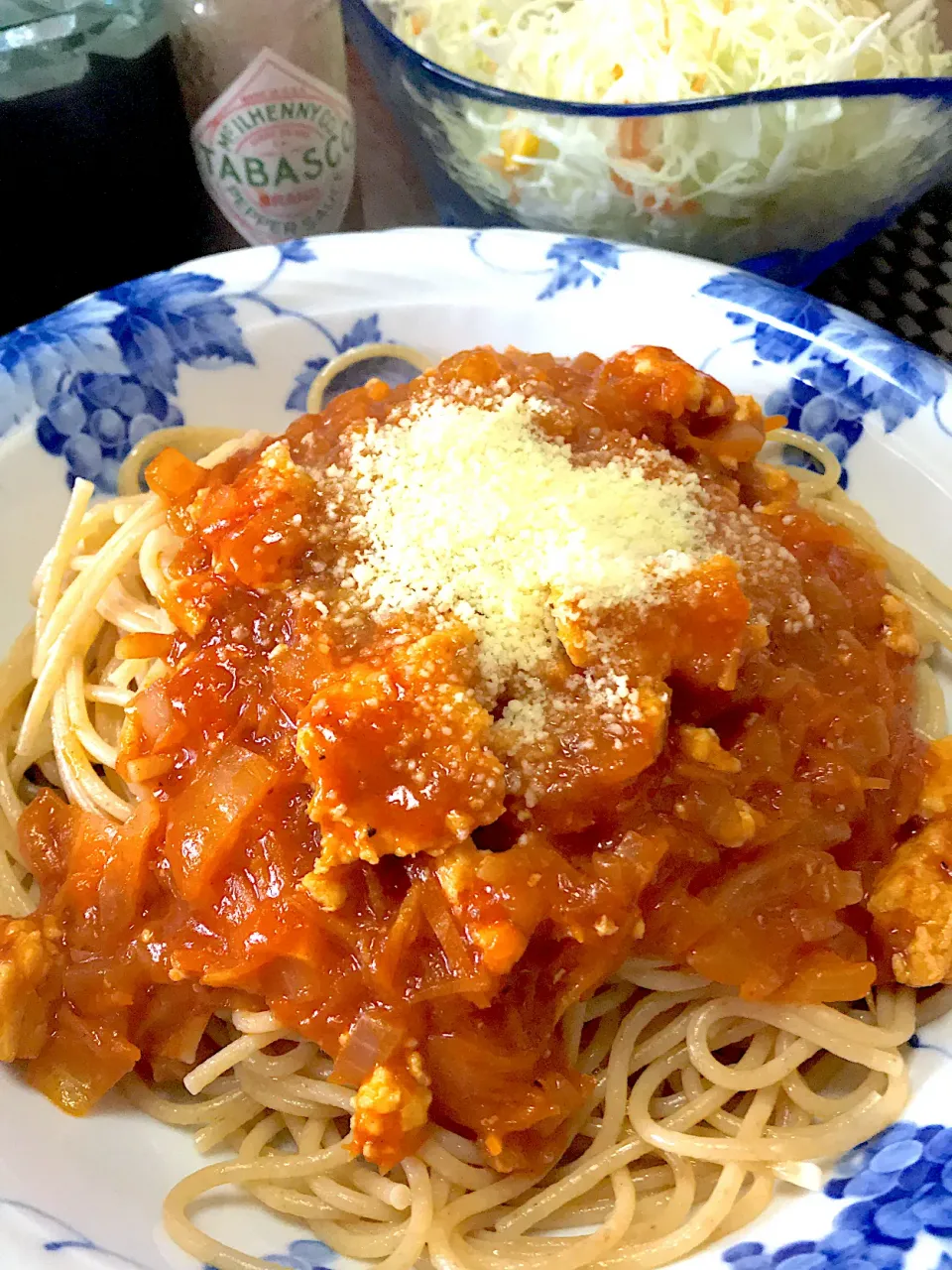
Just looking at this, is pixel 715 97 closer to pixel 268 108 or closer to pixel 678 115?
pixel 678 115

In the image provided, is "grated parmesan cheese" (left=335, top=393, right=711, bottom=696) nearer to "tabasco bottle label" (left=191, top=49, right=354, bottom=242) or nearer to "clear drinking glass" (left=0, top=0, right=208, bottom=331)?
"tabasco bottle label" (left=191, top=49, right=354, bottom=242)

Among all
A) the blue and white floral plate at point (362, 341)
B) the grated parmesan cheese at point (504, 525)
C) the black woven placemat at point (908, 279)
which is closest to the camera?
the grated parmesan cheese at point (504, 525)

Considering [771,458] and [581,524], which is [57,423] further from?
[771,458]

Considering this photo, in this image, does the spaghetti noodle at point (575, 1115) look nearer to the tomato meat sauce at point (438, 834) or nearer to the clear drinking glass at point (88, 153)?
the tomato meat sauce at point (438, 834)

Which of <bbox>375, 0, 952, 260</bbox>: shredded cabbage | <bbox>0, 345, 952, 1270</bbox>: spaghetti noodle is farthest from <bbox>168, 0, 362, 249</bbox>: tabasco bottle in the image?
<bbox>0, 345, 952, 1270</bbox>: spaghetti noodle

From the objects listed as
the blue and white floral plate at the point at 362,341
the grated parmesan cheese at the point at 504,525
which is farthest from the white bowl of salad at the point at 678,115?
the grated parmesan cheese at the point at 504,525

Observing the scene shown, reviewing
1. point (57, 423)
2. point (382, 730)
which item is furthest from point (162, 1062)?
point (57, 423)
